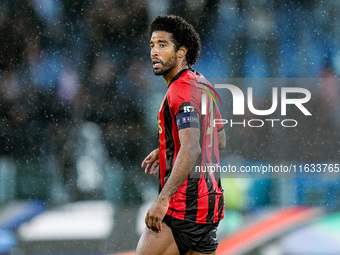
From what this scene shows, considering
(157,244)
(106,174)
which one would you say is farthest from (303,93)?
(157,244)

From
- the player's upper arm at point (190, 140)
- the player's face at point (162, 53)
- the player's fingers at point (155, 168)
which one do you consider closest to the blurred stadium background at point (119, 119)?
the player's fingers at point (155, 168)

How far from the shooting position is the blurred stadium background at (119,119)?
4.33m

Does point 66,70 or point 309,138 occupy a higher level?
point 66,70

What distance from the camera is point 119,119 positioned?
441 centimetres

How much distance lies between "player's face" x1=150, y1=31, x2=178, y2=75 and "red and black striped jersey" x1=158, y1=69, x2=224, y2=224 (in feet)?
0.26

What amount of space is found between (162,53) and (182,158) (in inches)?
21.8

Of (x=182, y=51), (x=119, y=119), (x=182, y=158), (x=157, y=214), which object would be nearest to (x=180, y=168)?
(x=182, y=158)

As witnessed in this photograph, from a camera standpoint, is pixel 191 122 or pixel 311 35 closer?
pixel 191 122

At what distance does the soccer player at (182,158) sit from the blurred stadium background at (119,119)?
218 cm

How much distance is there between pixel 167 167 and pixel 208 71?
7.86 ft

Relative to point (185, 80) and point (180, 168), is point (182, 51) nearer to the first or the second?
point (185, 80)

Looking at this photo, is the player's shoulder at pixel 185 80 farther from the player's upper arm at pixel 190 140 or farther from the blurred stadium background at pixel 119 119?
the blurred stadium background at pixel 119 119

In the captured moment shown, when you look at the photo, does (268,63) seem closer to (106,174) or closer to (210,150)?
(106,174)

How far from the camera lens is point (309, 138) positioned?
4.43m
